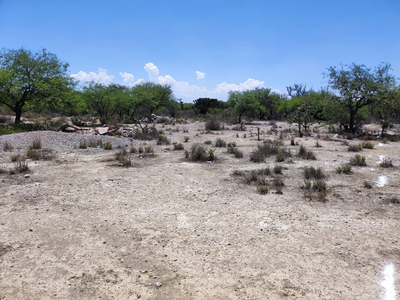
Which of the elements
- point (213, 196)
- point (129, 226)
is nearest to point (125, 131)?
point (213, 196)

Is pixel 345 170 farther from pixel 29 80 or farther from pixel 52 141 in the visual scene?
pixel 29 80

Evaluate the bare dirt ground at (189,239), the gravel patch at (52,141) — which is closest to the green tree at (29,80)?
the gravel patch at (52,141)

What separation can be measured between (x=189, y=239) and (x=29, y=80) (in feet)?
65.2

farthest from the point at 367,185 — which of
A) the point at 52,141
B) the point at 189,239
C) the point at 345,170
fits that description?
the point at 52,141

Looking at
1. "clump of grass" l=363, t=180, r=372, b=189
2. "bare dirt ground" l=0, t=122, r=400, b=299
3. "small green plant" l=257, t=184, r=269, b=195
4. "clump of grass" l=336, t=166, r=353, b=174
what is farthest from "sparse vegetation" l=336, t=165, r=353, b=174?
"small green plant" l=257, t=184, r=269, b=195

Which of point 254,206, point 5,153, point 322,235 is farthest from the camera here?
point 5,153

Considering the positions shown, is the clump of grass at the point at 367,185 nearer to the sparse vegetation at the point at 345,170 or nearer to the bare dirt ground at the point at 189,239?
the bare dirt ground at the point at 189,239

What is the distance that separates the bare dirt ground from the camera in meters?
3.39

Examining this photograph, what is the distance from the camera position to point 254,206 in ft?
19.9

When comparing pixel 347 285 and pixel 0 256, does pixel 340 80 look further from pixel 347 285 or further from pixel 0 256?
pixel 0 256

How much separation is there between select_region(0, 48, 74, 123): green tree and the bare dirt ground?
45.2 ft

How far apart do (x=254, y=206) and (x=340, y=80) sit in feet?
65.0

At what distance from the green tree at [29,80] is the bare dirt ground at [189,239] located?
13.8 metres

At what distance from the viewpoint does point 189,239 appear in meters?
4.55
